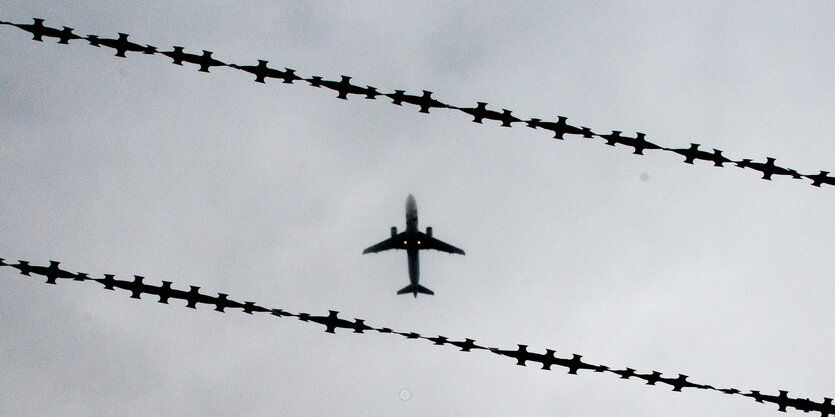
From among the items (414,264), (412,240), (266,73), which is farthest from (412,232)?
(266,73)

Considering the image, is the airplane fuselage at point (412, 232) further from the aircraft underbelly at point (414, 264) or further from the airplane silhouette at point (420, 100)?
the airplane silhouette at point (420, 100)

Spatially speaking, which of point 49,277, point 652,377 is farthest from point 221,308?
point 652,377

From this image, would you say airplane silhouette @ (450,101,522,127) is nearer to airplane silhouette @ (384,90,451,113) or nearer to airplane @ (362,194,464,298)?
airplane silhouette @ (384,90,451,113)

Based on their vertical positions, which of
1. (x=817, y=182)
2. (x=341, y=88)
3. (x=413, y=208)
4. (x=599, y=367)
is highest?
(x=413, y=208)

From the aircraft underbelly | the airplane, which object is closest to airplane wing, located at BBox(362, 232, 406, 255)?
the airplane

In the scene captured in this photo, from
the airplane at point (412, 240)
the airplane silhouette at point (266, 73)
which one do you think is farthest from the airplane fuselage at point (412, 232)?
the airplane silhouette at point (266, 73)

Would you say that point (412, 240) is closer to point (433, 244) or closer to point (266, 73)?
point (433, 244)

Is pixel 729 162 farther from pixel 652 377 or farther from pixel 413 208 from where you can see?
pixel 413 208
